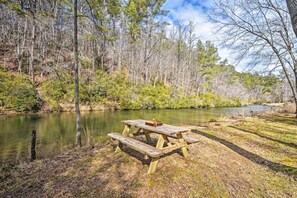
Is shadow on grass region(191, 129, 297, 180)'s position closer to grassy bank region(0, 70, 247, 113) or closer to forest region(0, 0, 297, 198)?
forest region(0, 0, 297, 198)

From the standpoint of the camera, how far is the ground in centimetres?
247

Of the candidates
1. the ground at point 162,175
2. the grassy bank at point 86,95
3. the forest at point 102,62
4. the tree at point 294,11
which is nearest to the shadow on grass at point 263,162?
the ground at point 162,175

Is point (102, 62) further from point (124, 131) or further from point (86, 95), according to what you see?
point (124, 131)

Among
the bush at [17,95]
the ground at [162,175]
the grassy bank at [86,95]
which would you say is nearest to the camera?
the ground at [162,175]

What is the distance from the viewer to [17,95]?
1248 centimetres

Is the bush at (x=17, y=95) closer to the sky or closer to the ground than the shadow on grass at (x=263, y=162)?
closer to the sky

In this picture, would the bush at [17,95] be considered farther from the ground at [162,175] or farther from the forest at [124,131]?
the ground at [162,175]

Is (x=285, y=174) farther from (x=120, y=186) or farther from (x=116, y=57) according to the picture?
(x=116, y=57)

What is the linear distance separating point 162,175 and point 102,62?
23017 mm

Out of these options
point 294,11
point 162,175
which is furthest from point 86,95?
point 294,11

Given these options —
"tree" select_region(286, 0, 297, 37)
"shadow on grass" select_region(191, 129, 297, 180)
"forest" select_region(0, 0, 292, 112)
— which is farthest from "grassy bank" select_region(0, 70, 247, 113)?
"tree" select_region(286, 0, 297, 37)

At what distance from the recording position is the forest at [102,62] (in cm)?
1303

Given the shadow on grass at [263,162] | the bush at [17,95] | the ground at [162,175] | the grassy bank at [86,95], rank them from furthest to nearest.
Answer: the grassy bank at [86,95], the bush at [17,95], the shadow on grass at [263,162], the ground at [162,175]

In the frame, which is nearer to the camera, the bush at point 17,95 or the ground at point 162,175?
the ground at point 162,175
